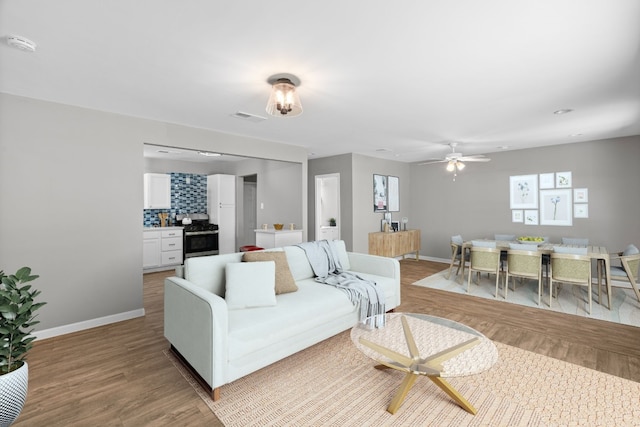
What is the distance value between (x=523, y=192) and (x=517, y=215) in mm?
483

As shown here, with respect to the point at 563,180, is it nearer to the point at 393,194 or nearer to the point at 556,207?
the point at 556,207

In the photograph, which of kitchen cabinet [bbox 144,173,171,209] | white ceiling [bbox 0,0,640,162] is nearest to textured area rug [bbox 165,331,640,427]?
white ceiling [bbox 0,0,640,162]

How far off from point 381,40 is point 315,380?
259cm

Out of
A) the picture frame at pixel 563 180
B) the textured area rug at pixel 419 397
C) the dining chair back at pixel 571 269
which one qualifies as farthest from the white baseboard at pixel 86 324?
the picture frame at pixel 563 180

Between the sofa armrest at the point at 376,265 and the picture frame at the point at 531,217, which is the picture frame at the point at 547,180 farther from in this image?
the sofa armrest at the point at 376,265

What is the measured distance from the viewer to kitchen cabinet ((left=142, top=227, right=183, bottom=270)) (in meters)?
6.18

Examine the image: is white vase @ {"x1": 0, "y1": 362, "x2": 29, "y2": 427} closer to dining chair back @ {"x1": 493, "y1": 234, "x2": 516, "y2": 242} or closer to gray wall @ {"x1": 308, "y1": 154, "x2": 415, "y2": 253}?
gray wall @ {"x1": 308, "y1": 154, "x2": 415, "y2": 253}

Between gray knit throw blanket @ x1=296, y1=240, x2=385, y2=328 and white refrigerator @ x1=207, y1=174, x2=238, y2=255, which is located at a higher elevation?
white refrigerator @ x1=207, y1=174, x2=238, y2=255

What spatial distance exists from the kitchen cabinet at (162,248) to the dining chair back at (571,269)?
22.4 ft

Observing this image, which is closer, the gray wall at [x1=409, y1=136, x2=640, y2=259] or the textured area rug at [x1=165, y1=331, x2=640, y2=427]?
the textured area rug at [x1=165, y1=331, x2=640, y2=427]

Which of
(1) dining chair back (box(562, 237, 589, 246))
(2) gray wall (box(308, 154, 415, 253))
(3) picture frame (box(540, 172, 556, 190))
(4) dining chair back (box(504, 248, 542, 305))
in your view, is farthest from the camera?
(2) gray wall (box(308, 154, 415, 253))

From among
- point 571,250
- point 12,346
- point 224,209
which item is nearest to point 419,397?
point 12,346

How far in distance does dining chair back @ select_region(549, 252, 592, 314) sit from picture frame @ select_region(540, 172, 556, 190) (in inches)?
94.2

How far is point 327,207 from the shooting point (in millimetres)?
8375
